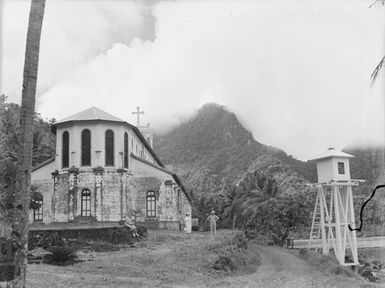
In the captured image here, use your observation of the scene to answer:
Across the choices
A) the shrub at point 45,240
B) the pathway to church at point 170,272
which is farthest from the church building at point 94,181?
the pathway to church at point 170,272

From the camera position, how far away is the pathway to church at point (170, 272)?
12844mm

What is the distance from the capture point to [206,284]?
527 inches

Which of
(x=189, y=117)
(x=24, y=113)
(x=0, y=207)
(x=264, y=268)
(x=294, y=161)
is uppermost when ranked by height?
(x=189, y=117)

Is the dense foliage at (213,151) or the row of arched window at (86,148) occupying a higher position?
the dense foliage at (213,151)

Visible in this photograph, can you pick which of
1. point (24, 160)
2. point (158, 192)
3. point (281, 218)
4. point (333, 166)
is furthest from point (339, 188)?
point (24, 160)

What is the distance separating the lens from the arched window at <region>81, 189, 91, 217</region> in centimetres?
2844

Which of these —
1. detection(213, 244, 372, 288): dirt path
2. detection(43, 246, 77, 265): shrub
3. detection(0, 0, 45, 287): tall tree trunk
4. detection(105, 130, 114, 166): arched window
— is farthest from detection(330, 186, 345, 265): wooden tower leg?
detection(0, 0, 45, 287): tall tree trunk

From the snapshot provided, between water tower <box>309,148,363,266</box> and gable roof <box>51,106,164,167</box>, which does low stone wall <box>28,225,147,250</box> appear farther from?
water tower <box>309,148,363,266</box>

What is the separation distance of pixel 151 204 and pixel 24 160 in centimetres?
2298

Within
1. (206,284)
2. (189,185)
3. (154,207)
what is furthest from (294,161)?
(206,284)

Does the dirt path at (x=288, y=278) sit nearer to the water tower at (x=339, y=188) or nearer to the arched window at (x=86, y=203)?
the water tower at (x=339, y=188)

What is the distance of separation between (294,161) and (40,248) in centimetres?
5702

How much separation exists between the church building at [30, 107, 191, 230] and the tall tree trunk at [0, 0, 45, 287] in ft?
64.8

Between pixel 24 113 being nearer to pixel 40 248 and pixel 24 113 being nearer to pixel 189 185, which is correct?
pixel 40 248
